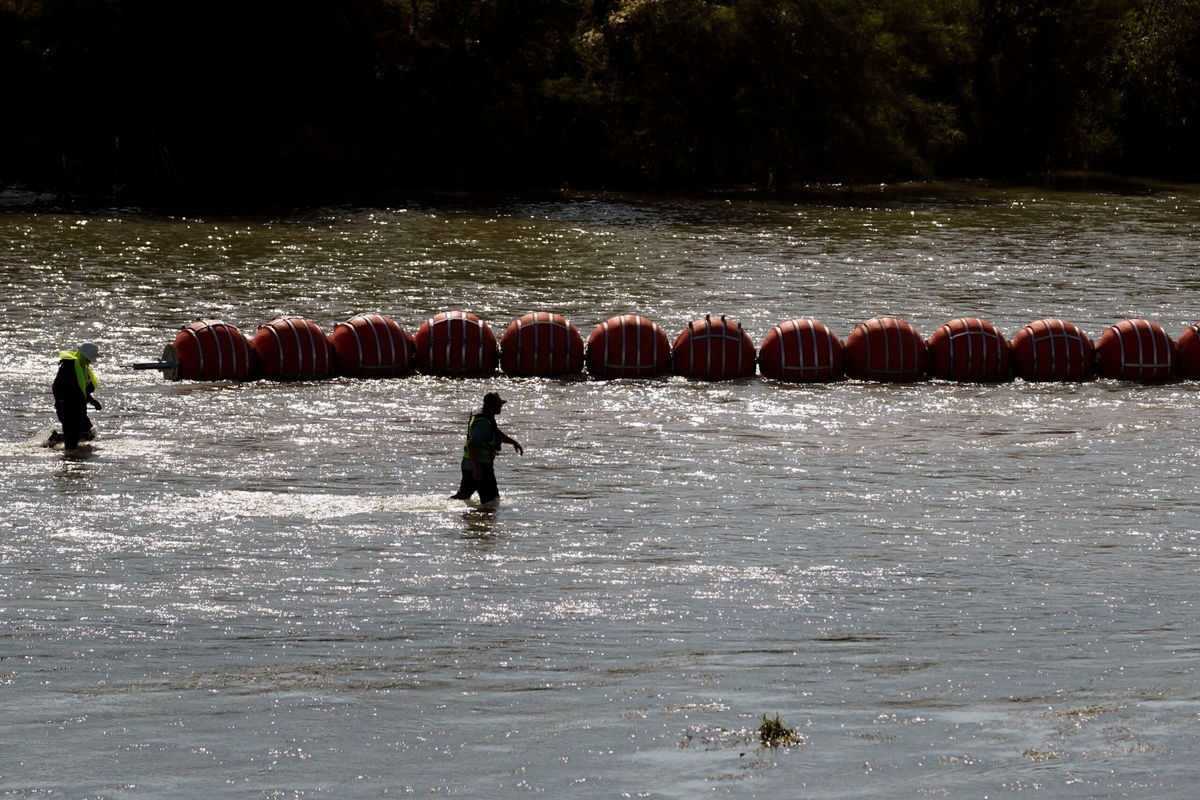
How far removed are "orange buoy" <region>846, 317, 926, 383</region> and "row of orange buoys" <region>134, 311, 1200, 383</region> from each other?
19mm

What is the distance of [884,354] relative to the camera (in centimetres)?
3497

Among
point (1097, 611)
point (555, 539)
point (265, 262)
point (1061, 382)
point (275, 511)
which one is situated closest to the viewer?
point (1097, 611)

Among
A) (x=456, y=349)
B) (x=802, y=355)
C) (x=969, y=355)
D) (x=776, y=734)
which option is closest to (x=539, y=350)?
(x=456, y=349)

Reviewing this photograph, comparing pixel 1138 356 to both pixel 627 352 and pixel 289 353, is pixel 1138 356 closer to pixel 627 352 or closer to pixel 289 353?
pixel 627 352

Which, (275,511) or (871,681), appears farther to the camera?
(275,511)

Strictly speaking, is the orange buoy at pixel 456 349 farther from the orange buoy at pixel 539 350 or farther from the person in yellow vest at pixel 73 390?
the person in yellow vest at pixel 73 390

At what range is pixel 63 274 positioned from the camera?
168 feet

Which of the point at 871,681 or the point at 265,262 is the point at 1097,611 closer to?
the point at 871,681

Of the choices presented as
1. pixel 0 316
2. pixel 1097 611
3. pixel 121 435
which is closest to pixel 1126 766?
pixel 1097 611

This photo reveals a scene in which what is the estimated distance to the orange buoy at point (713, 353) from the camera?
35.0m

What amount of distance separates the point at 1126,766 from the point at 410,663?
21.4 feet

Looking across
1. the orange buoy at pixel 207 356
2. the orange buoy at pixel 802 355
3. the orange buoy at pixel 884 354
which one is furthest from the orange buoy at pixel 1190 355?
the orange buoy at pixel 207 356

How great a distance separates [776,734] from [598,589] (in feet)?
17.1

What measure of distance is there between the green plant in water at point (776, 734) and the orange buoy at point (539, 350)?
20.7 m
